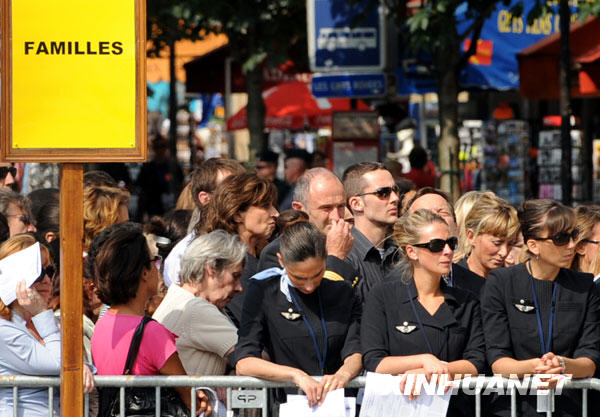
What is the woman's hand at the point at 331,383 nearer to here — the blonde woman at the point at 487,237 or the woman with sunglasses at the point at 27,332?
Result: the woman with sunglasses at the point at 27,332

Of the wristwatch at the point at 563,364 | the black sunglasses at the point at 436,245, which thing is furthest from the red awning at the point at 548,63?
the wristwatch at the point at 563,364

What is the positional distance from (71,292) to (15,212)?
313 centimetres

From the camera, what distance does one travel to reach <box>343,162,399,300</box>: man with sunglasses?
6.51 metres

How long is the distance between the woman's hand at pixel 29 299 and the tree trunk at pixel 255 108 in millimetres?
11431

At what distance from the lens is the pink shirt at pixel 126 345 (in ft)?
17.3

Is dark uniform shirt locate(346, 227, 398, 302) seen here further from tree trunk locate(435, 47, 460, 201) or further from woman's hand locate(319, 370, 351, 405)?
tree trunk locate(435, 47, 460, 201)

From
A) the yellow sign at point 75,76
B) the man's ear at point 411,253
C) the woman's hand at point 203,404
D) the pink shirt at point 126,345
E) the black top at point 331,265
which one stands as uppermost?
the yellow sign at point 75,76

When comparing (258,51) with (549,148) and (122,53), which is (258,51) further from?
(122,53)

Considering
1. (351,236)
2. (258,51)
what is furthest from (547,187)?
(351,236)

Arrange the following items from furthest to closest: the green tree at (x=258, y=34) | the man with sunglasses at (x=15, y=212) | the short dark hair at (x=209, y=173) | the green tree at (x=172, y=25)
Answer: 1. the green tree at (x=258, y=34)
2. the green tree at (x=172, y=25)
3. the short dark hair at (x=209, y=173)
4. the man with sunglasses at (x=15, y=212)

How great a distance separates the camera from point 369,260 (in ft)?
21.4

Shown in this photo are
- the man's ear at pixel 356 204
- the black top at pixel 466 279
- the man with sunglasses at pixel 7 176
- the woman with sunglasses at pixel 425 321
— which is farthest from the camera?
the man with sunglasses at pixel 7 176

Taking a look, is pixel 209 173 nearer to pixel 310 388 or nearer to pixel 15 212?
pixel 15 212

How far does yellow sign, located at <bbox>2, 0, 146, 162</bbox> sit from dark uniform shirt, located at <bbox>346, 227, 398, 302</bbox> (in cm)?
192
